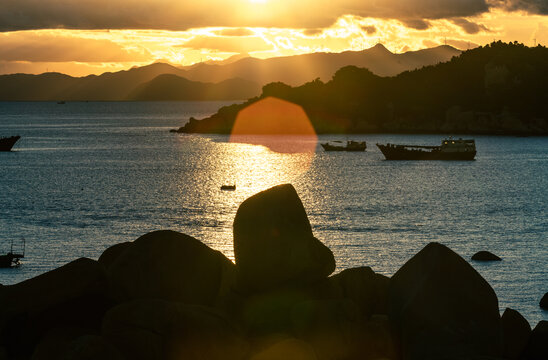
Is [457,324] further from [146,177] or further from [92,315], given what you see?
[146,177]

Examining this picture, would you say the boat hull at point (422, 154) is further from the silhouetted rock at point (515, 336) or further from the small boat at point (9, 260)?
the silhouetted rock at point (515, 336)

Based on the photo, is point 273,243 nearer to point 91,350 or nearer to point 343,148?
point 91,350

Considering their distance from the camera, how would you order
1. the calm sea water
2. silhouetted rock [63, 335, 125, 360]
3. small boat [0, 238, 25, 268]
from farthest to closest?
the calm sea water, small boat [0, 238, 25, 268], silhouetted rock [63, 335, 125, 360]

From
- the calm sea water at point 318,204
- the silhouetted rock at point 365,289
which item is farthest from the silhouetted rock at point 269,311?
the calm sea water at point 318,204

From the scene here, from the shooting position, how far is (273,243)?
16.7 metres

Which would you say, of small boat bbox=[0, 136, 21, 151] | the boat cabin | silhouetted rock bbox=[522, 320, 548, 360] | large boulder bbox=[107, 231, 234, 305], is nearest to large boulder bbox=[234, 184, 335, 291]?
large boulder bbox=[107, 231, 234, 305]

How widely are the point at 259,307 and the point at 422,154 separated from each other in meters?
130

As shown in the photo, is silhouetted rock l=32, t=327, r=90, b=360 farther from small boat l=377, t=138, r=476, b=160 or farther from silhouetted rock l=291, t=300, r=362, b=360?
small boat l=377, t=138, r=476, b=160

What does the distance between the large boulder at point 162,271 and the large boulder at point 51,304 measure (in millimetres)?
474

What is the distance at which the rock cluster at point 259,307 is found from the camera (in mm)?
14742

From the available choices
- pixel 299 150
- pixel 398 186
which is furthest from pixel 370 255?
pixel 299 150

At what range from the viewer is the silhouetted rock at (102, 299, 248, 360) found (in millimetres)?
14435

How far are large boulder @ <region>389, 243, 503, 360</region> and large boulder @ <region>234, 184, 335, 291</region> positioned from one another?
228cm

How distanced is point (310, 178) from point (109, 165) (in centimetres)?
3774
